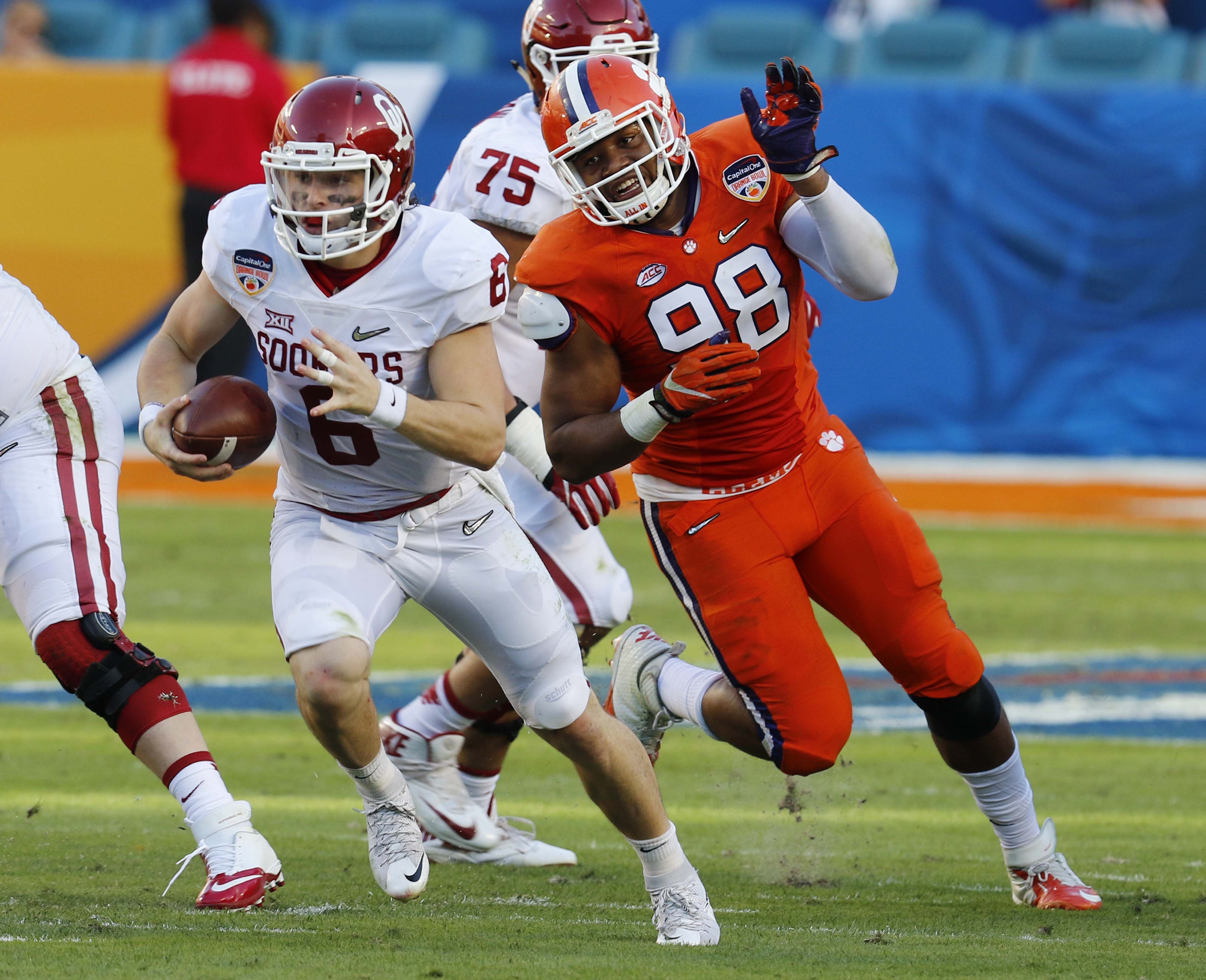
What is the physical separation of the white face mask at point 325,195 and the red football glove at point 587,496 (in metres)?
0.91

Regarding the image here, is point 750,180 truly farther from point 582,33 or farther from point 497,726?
point 497,726

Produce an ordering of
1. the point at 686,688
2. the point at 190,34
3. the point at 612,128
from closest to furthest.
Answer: the point at 612,128 → the point at 686,688 → the point at 190,34

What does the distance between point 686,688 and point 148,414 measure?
1293 millimetres

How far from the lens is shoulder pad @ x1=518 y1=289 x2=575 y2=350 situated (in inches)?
138

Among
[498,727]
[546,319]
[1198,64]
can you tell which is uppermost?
[546,319]

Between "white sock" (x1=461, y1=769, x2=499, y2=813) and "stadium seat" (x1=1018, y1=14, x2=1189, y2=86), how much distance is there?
24.0 ft

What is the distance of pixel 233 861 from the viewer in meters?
3.29

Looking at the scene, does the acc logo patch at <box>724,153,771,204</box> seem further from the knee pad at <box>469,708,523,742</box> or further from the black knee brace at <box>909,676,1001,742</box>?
the knee pad at <box>469,708,523,742</box>

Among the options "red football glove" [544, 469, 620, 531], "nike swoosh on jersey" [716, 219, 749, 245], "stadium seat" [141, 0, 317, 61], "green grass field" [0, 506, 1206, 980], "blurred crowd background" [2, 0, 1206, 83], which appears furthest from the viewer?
"stadium seat" [141, 0, 317, 61]

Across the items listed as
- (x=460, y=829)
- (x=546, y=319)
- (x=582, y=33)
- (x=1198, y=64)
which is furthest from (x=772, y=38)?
(x=546, y=319)

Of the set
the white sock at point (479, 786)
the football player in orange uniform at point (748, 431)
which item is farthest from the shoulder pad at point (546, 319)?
the white sock at point (479, 786)

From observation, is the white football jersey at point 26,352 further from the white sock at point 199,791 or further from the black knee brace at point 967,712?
the black knee brace at point 967,712

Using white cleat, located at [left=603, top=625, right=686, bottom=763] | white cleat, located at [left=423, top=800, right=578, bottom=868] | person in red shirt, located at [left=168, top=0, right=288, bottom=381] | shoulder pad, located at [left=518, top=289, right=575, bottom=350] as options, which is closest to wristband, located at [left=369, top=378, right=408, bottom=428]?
shoulder pad, located at [left=518, top=289, right=575, bottom=350]

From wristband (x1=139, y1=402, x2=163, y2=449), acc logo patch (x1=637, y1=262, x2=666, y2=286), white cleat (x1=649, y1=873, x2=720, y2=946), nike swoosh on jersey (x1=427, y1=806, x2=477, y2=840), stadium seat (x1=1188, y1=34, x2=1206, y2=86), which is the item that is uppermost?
acc logo patch (x1=637, y1=262, x2=666, y2=286)
